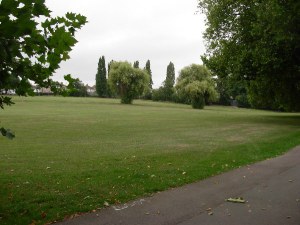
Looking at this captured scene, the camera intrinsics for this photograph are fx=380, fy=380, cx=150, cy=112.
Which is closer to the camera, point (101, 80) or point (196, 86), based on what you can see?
point (196, 86)

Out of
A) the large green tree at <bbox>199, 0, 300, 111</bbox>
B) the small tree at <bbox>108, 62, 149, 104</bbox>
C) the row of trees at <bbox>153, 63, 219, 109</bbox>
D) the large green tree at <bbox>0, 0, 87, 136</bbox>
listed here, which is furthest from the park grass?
the small tree at <bbox>108, 62, 149, 104</bbox>

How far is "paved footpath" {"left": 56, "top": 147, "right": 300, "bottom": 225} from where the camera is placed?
6645 mm

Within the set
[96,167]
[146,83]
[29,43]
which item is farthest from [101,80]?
[29,43]

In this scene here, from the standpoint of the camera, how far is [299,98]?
3788 centimetres

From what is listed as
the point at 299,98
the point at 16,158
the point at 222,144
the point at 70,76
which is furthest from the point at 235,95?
the point at 70,76

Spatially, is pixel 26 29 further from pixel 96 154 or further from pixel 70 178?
pixel 96 154

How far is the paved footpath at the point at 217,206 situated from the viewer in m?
6.64

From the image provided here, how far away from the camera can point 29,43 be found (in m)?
4.55

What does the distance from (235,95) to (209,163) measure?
306 ft

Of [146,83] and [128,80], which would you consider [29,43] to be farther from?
[146,83]

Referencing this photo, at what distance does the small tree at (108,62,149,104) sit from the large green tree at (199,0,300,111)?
141 feet

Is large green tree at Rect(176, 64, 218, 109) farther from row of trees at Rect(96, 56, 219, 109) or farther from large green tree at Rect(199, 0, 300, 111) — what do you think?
large green tree at Rect(199, 0, 300, 111)

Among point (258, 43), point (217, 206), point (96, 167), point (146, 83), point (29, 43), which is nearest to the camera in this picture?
point (29, 43)

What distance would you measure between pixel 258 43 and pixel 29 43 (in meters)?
26.3
